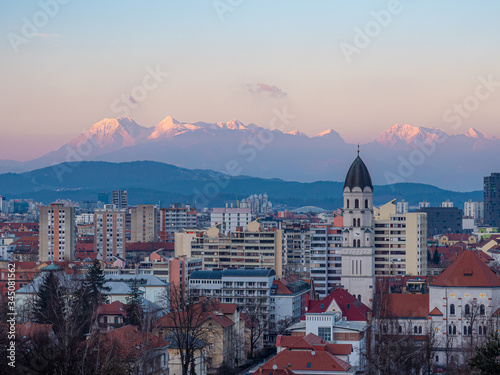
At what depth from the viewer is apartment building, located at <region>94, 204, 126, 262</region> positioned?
10362 cm

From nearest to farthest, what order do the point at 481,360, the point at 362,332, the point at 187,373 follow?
the point at 481,360, the point at 187,373, the point at 362,332

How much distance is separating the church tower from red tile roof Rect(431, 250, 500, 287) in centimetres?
860

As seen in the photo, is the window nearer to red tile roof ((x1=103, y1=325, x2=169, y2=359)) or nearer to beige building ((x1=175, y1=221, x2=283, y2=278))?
red tile roof ((x1=103, y1=325, x2=169, y2=359))

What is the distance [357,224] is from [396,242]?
1148 centimetres

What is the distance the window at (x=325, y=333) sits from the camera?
155ft

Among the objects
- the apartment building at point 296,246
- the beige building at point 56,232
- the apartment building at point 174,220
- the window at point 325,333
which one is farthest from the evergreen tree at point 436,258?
the apartment building at point 174,220

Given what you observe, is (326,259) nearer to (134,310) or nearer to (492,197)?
(134,310)

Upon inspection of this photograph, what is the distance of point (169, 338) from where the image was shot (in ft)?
145

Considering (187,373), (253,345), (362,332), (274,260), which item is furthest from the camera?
(274,260)

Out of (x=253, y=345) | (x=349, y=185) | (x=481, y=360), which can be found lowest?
(x=253, y=345)

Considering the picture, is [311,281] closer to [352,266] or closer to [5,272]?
[352,266]

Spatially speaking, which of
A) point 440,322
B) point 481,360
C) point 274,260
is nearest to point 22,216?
point 274,260

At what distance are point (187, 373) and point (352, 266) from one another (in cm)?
2055

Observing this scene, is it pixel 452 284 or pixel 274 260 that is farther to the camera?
pixel 274 260
